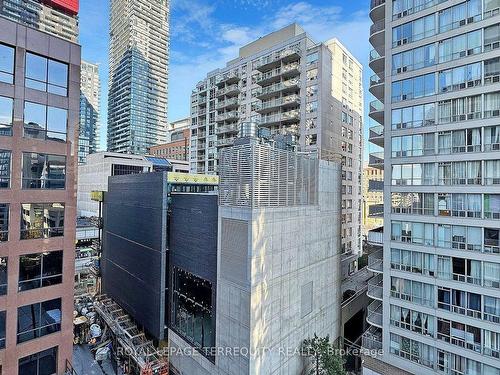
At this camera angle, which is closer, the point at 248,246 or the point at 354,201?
the point at 248,246

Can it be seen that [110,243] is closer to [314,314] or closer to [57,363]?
[57,363]

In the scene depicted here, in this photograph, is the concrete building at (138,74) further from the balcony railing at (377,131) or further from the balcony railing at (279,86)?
the balcony railing at (377,131)

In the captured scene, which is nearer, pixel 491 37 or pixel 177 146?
pixel 491 37

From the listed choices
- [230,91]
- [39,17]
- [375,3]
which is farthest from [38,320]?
[39,17]

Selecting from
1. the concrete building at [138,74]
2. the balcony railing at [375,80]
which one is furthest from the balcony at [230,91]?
the concrete building at [138,74]

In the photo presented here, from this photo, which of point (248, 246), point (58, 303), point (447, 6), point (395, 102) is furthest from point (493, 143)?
point (58, 303)

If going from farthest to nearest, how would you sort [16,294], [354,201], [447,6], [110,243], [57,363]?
1. [354,201]
2. [110,243]
3. [447,6]
4. [57,363]
5. [16,294]

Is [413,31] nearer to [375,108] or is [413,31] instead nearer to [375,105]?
[375,105]
